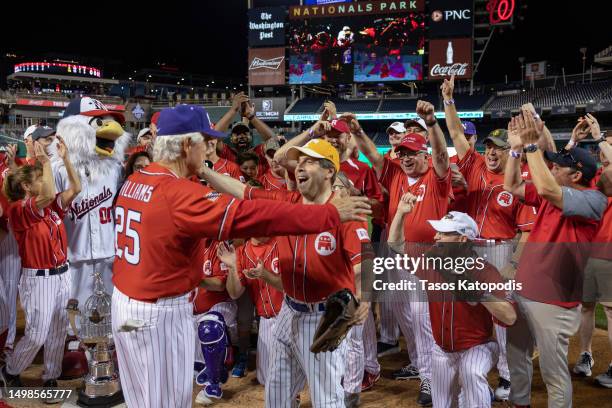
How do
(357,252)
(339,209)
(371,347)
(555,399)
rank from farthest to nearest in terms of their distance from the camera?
(371,347)
(555,399)
(357,252)
(339,209)

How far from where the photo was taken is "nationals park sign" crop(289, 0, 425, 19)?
959 inches

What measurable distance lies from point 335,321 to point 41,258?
8.74ft

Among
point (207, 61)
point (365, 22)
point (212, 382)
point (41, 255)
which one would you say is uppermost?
point (207, 61)

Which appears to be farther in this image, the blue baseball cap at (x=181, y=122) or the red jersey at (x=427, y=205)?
the red jersey at (x=427, y=205)

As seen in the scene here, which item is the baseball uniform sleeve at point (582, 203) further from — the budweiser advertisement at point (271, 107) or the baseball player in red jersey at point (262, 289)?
the budweiser advertisement at point (271, 107)

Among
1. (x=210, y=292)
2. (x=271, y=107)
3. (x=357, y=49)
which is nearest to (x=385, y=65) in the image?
(x=357, y=49)

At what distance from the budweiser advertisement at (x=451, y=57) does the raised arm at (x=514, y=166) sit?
21398 millimetres

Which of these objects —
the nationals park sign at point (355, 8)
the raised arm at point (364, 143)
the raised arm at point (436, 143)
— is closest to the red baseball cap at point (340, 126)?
the raised arm at point (364, 143)

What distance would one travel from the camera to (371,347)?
4.25m

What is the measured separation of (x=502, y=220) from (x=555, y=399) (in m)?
1.74

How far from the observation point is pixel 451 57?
77.9 ft

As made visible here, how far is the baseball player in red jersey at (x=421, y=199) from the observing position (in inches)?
153

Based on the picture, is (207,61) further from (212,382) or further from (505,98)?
(212,382)

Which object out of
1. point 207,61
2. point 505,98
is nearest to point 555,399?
point 505,98
